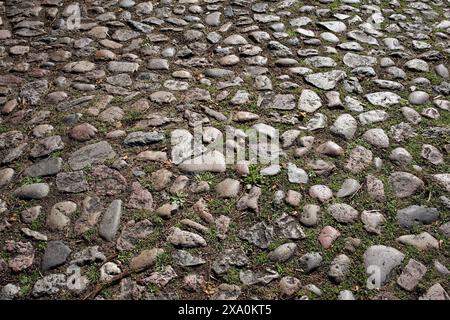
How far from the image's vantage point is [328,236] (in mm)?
2574

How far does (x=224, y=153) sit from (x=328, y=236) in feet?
3.10

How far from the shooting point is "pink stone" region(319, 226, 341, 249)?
8.34ft

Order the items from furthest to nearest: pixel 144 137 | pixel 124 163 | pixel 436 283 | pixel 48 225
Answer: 1. pixel 144 137
2. pixel 124 163
3. pixel 48 225
4. pixel 436 283

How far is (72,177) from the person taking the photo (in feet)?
9.52

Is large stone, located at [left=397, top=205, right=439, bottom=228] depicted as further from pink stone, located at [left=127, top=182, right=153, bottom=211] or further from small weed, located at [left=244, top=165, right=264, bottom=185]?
pink stone, located at [left=127, top=182, right=153, bottom=211]

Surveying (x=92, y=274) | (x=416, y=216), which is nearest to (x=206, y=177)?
(x=92, y=274)

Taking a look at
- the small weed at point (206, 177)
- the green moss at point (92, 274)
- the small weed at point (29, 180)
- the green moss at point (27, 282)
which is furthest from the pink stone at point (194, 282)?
the small weed at point (29, 180)

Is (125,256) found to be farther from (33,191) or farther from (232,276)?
(33,191)

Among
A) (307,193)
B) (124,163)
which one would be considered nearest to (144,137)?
(124,163)

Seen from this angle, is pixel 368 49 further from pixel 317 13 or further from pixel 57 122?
pixel 57 122

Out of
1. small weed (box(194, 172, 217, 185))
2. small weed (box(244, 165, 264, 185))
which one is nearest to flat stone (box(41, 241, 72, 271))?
small weed (box(194, 172, 217, 185))

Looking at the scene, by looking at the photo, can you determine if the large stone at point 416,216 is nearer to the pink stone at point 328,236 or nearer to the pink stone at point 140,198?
the pink stone at point 328,236

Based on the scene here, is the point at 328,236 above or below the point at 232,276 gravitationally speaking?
above

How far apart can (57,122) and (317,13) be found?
9.53ft
